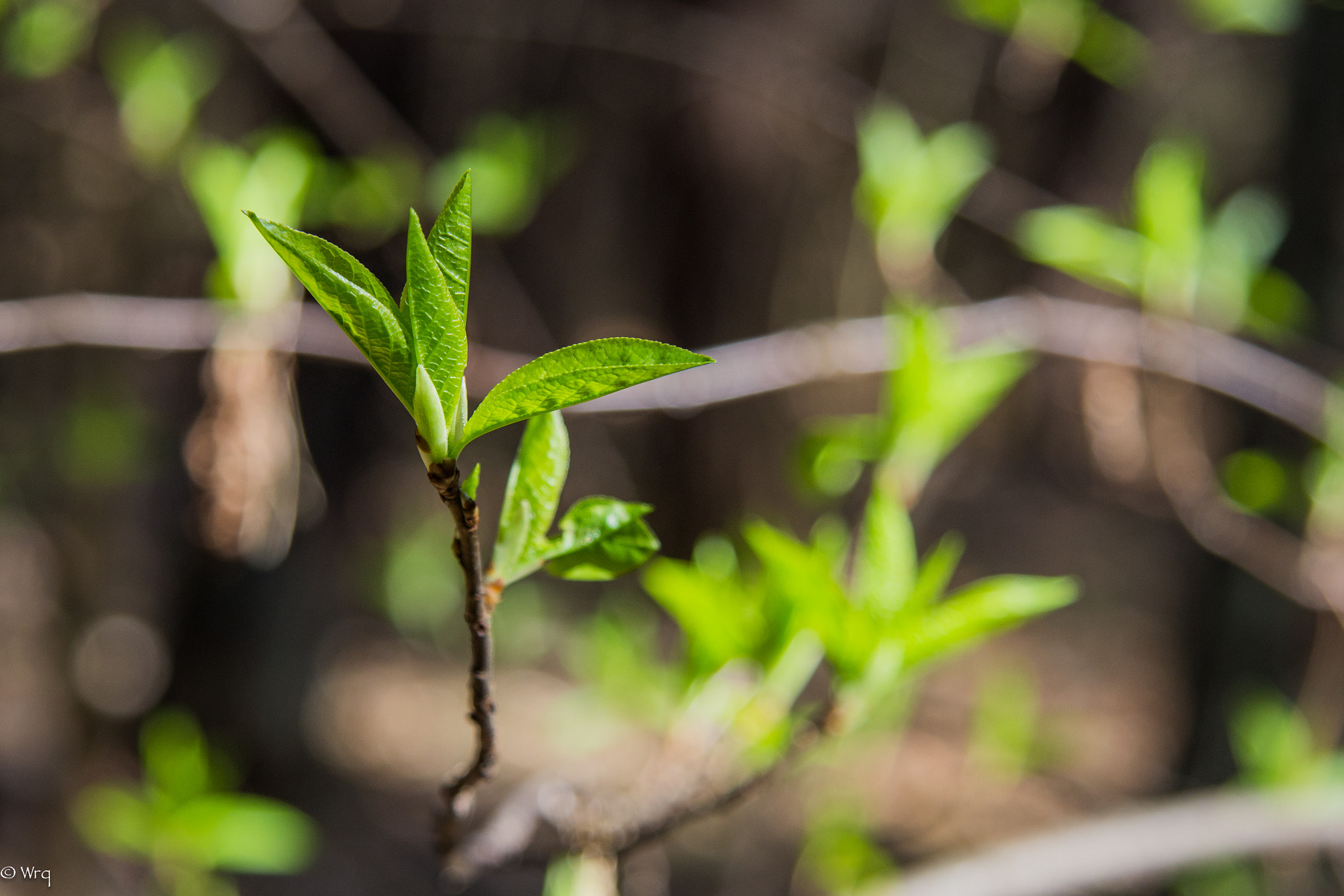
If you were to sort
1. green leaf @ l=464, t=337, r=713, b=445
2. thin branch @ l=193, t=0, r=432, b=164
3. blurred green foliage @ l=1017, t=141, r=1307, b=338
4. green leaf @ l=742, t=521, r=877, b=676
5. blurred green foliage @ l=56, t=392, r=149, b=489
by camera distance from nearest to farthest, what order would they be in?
green leaf @ l=464, t=337, r=713, b=445
green leaf @ l=742, t=521, r=877, b=676
blurred green foliage @ l=1017, t=141, r=1307, b=338
thin branch @ l=193, t=0, r=432, b=164
blurred green foliage @ l=56, t=392, r=149, b=489

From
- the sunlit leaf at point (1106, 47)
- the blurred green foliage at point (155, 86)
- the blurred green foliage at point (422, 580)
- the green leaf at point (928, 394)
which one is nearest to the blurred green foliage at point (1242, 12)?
the sunlit leaf at point (1106, 47)

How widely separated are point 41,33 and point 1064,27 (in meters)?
1.19

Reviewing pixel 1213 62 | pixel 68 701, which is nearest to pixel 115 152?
pixel 68 701

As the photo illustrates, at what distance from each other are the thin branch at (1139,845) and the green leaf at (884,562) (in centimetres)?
34

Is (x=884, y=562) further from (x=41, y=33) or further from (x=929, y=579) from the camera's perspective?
(x=41, y=33)

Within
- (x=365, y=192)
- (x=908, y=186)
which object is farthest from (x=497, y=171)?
(x=908, y=186)

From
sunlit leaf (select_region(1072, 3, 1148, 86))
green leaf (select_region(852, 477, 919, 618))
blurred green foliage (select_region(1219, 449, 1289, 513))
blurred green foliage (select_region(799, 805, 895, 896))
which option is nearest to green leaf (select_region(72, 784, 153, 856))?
blurred green foliage (select_region(799, 805, 895, 896))

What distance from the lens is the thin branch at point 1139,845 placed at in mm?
668

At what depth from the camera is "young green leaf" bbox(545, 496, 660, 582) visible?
26 centimetres

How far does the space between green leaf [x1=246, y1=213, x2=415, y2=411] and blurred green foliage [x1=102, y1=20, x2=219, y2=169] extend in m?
1.02

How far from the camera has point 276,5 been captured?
3.75 feet

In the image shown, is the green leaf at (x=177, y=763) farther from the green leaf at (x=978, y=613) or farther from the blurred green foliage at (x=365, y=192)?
the green leaf at (x=978, y=613)

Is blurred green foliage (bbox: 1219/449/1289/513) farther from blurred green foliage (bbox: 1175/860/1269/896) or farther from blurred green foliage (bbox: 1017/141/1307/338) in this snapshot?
blurred green foliage (bbox: 1175/860/1269/896)

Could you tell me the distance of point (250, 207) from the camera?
0.71 m
